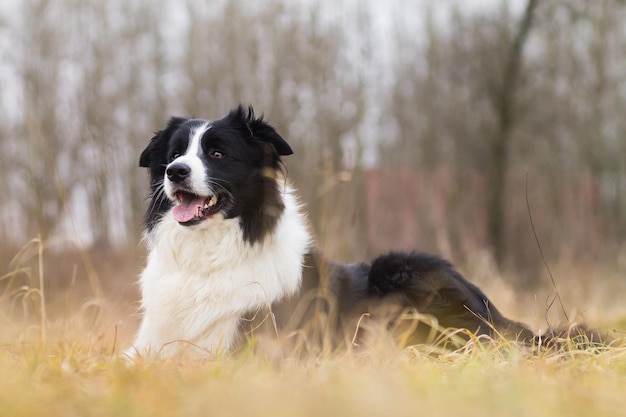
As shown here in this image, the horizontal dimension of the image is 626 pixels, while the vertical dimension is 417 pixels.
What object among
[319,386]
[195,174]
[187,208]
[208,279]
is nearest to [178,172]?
[195,174]

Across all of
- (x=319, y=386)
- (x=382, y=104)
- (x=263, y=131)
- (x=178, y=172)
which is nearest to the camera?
(x=319, y=386)

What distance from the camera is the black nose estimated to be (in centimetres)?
400

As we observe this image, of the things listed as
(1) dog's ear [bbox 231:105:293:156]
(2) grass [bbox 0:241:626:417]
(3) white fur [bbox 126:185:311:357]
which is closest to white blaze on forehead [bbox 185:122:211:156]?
(1) dog's ear [bbox 231:105:293:156]

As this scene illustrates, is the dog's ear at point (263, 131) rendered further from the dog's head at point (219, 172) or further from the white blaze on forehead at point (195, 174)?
the white blaze on forehead at point (195, 174)

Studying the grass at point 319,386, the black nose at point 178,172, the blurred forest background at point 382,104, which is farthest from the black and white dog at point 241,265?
the blurred forest background at point 382,104

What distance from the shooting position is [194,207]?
13.9ft

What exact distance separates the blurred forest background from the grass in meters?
10.4

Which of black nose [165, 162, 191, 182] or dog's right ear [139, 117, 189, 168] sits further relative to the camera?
dog's right ear [139, 117, 189, 168]

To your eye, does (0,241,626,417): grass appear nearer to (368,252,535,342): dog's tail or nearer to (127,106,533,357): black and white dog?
(127,106,533,357): black and white dog

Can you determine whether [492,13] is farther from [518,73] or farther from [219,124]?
[219,124]

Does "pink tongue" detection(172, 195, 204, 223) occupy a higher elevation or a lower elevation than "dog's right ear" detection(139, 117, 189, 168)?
lower

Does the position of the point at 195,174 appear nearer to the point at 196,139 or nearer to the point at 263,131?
the point at 196,139

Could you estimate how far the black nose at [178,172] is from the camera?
→ 4.00 meters

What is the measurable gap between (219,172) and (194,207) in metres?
0.28
